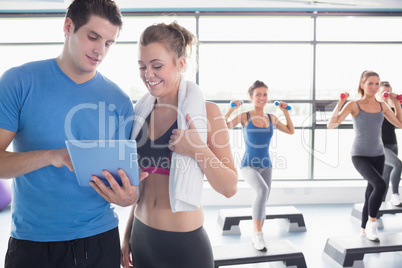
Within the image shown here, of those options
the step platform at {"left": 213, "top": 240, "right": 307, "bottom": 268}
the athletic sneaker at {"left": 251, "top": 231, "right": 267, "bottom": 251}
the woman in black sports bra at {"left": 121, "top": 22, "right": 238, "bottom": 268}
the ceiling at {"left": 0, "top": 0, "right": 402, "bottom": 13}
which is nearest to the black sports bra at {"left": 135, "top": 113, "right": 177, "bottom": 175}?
the woman in black sports bra at {"left": 121, "top": 22, "right": 238, "bottom": 268}

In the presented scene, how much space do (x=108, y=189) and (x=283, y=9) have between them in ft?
14.4

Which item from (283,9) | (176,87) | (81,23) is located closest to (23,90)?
(81,23)

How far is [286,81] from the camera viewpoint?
7.89 meters

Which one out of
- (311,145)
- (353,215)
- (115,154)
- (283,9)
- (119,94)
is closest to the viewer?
(115,154)

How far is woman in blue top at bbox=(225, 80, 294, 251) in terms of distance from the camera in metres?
2.99

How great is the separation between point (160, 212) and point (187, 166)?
21 centimetres

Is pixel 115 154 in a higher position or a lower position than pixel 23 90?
lower

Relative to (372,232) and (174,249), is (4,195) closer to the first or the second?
(174,249)

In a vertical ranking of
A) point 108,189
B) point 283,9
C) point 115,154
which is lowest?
point 108,189

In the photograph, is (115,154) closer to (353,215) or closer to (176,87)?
(176,87)

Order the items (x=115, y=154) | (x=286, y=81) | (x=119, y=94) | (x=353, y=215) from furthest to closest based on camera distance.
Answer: (x=286, y=81)
(x=353, y=215)
(x=119, y=94)
(x=115, y=154)

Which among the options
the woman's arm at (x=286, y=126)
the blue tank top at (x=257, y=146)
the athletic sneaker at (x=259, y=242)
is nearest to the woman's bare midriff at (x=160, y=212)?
Answer: the athletic sneaker at (x=259, y=242)

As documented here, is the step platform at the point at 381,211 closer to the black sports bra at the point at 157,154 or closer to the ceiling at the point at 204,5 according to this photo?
the ceiling at the point at 204,5

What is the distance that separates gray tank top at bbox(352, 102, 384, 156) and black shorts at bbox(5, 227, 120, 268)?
265 cm
